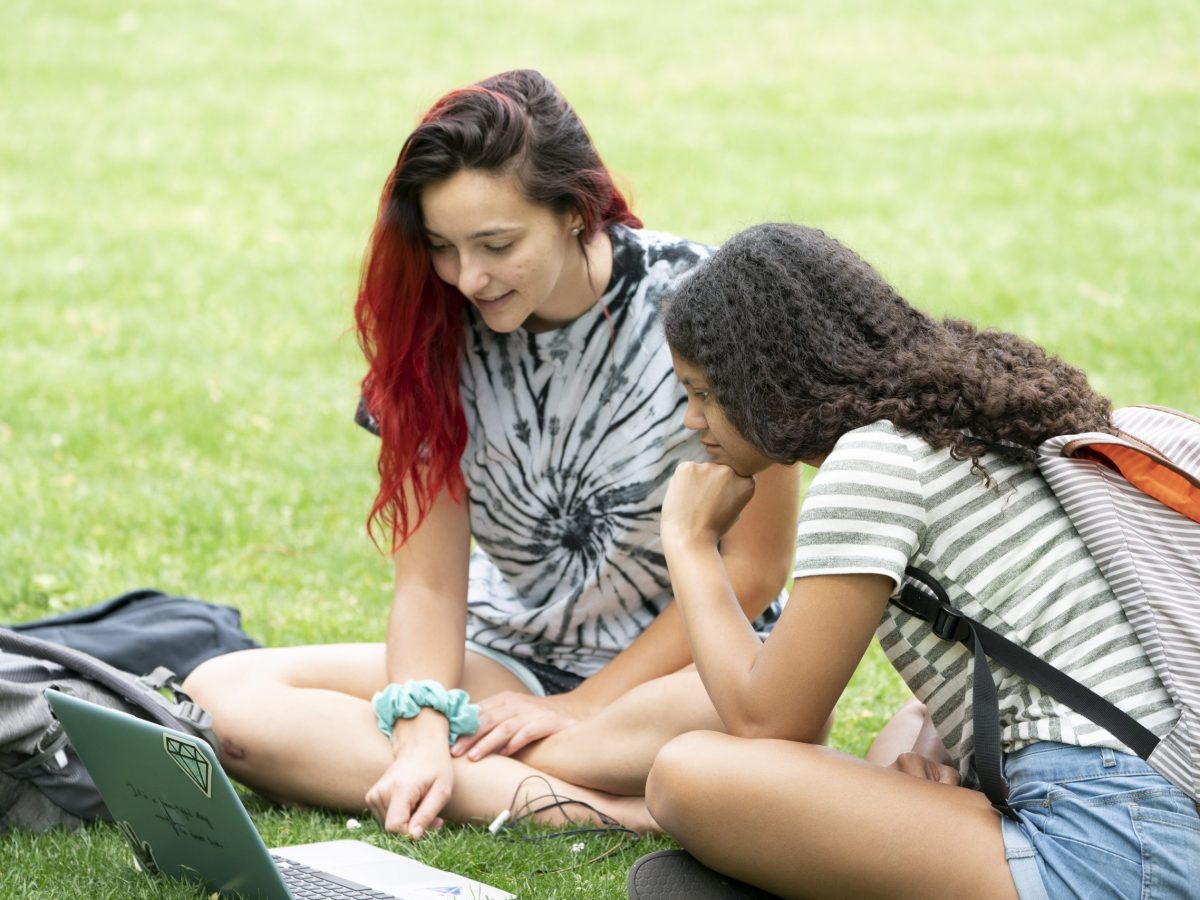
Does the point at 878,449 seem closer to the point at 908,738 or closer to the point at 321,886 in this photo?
the point at 908,738

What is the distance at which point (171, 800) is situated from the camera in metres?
2.42

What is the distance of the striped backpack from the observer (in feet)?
7.22

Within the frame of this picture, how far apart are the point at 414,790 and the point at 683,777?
2.63 feet

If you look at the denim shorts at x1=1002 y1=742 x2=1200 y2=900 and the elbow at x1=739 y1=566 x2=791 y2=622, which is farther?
the elbow at x1=739 y1=566 x2=791 y2=622

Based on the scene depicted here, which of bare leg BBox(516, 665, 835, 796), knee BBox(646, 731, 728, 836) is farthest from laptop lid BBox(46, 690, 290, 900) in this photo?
bare leg BBox(516, 665, 835, 796)

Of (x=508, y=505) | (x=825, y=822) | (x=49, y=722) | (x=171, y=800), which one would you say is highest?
(x=508, y=505)

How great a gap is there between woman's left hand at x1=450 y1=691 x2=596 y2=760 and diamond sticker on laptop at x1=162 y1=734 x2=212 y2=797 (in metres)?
0.87

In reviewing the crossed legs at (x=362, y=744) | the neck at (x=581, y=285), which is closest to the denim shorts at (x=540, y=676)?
the crossed legs at (x=362, y=744)

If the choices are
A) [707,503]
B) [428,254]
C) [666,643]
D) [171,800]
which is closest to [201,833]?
[171,800]

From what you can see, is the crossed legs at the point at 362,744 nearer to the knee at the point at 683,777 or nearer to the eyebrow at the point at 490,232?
the knee at the point at 683,777

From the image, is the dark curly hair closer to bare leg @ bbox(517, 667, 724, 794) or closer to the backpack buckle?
the backpack buckle

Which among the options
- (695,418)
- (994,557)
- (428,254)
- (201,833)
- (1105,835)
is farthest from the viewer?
(428,254)

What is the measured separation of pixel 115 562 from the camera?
461 cm

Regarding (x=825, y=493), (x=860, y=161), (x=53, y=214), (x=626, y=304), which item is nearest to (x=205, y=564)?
(x=626, y=304)
